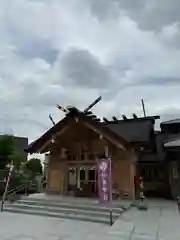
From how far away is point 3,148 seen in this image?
20781 millimetres

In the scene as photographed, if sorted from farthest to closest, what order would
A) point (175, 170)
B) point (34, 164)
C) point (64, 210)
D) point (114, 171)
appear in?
point (34, 164)
point (175, 170)
point (114, 171)
point (64, 210)

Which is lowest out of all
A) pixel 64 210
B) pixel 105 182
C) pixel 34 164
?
pixel 64 210

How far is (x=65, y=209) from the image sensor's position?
11.3 m

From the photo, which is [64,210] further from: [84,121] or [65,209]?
[84,121]

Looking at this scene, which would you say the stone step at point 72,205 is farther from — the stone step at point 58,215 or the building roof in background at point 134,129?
the building roof in background at point 134,129

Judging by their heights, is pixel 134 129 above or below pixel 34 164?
above

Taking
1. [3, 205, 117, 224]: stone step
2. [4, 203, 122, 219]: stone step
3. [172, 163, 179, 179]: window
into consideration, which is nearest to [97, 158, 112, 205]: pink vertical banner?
[3, 205, 117, 224]: stone step

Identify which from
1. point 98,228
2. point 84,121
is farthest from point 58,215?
point 84,121

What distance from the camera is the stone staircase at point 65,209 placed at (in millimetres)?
10156

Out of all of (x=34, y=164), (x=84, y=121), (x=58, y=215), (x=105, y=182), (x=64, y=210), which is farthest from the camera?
(x=34, y=164)

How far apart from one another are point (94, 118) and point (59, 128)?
2.04 meters

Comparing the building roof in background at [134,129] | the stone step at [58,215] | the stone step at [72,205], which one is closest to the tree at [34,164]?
the building roof in background at [134,129]

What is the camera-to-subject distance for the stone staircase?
1016 cm

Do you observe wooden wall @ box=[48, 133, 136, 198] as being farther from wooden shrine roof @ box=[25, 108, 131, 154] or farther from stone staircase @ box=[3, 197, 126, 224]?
stone staircase @ box=[3, 197, 126, 224]
